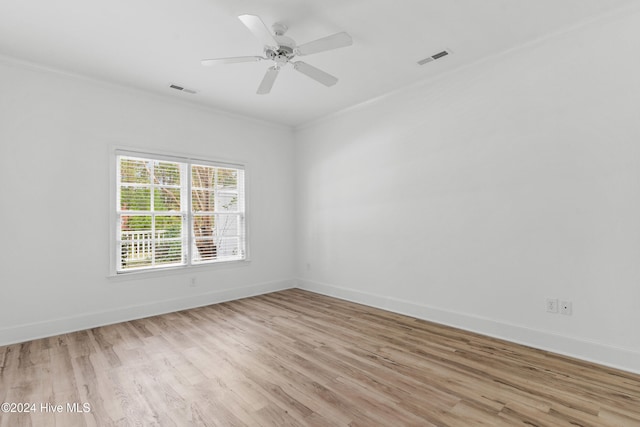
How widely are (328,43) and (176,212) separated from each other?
3.05 meters

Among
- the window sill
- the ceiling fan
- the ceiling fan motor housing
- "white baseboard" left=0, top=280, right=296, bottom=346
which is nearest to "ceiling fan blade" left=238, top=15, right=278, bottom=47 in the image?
the ceiling fan

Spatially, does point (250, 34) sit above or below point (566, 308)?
above

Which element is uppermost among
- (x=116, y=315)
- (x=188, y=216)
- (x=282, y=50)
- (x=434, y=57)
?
(x=434, y=57)

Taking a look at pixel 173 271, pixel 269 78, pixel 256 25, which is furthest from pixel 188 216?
pixel 256 25

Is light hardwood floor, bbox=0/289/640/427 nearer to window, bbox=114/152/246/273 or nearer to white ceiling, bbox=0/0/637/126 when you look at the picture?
window, bbox=114/152/246/273

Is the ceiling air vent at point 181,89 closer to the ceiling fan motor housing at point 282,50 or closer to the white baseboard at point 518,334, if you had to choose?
the ceiling fan motor housing at point 282,50

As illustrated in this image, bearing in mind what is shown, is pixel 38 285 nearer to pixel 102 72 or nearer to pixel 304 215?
pixel 102 72

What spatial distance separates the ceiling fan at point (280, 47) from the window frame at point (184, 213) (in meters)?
1.83

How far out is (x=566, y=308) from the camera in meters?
2.78

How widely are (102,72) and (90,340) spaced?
2.89 m

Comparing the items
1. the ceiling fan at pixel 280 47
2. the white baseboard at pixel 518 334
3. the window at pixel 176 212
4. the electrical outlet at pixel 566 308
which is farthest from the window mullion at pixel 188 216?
the electrical outlet at pixel 566 308

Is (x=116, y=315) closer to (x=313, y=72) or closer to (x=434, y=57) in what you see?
(x=313, y=72)

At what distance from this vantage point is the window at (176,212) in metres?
3.91

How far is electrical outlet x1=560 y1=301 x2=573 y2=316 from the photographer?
2.76 meters
